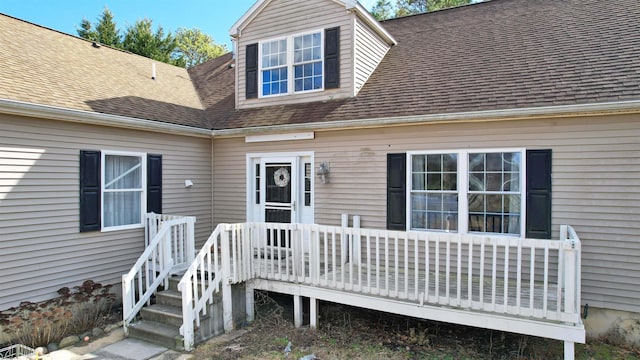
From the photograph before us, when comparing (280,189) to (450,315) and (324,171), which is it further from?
(450,315)

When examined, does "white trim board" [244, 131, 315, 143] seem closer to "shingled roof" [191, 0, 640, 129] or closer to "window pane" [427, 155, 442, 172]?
"shingled roof" [191, 0, 640, 129]

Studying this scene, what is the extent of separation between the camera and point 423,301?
5.16 m

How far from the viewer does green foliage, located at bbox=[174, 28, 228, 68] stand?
32.2m

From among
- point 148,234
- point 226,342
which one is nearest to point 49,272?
point 148,234

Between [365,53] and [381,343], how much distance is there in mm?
5700

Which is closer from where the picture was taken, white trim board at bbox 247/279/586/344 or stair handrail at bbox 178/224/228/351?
white trim board at bbox 247/279/586/344

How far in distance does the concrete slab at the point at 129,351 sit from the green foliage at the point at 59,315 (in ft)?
2.84

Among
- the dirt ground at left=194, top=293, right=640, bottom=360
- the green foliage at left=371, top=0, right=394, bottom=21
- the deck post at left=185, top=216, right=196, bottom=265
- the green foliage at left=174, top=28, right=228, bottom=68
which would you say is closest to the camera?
the dirt ground at left=194, top=293, right=640, bottom=360

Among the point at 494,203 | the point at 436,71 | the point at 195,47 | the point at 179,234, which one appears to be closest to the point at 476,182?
the point at 494,203

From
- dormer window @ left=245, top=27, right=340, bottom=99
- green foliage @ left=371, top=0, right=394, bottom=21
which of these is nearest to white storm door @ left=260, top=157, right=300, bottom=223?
dormer window @ left=245, top=27, right=340, bottom=99

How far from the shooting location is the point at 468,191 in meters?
6.38

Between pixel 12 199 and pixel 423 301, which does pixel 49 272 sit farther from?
pixel 423 301

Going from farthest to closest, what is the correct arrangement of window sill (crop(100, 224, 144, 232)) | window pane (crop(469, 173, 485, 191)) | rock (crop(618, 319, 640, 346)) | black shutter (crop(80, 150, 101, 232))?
1. window sill (crop(100, 224, 144, 232))
2. black shutter (crop(80, 150, 101, 232))
3. window pane (crop(469, 173, 485, 191))
4. rock (crop(618, 319, 640, 346))

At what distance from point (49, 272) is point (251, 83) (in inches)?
210
